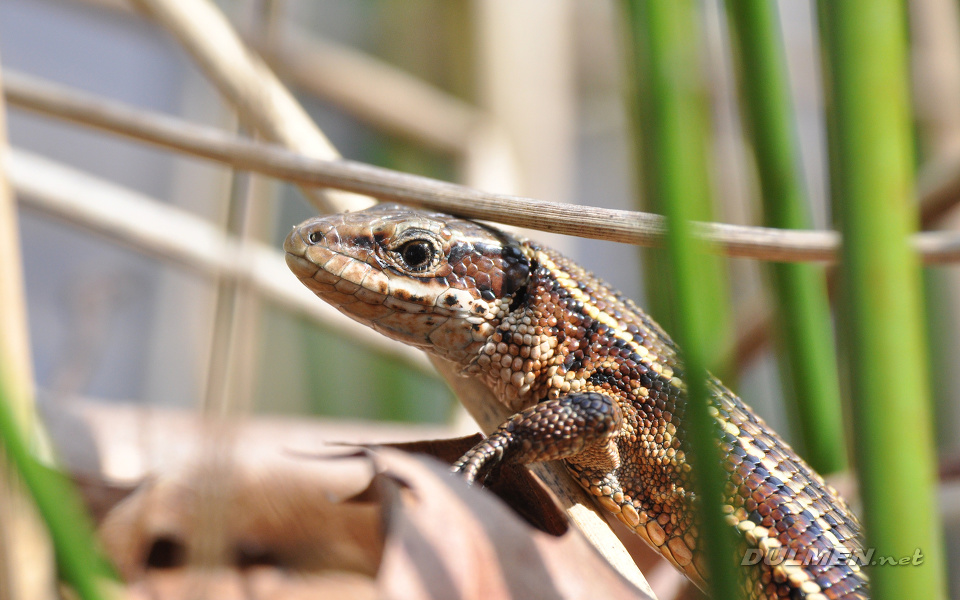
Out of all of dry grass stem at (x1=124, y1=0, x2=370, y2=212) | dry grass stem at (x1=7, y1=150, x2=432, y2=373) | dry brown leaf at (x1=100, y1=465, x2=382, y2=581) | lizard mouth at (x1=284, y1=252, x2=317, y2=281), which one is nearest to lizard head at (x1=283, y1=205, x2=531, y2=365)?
lizard mouth at (x1=284, y1=252, x2=317, y2=281)

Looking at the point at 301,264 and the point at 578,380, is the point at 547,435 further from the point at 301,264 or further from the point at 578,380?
the point at 301,264

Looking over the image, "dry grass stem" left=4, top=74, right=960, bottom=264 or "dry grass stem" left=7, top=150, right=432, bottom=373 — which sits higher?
"dry grass stem" left=4, top=74, right=960, bottom=264

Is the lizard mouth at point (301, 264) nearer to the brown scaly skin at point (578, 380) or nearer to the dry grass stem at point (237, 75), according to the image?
the brown scaly skin at point (578, 380)

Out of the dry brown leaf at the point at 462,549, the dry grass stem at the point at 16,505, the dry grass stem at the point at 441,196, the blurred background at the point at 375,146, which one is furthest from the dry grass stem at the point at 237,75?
the dry brown leaf at the point at 462,549

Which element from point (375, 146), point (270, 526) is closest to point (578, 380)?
point (270, 526)

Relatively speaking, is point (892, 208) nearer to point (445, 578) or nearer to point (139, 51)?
point (445, 578)

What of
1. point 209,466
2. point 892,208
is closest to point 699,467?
point 892,208

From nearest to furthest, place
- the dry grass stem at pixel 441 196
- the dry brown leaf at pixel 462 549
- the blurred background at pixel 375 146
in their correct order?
the dry brown leaf at pixel 462 549, the dry grass stem at pixel 441 196, the blurred background at pixel 375 146

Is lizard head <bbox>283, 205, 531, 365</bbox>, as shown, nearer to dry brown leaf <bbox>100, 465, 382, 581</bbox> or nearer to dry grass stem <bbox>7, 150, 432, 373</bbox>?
dry brown leaf <bbox>100, 465, 382, 581</bbox>
